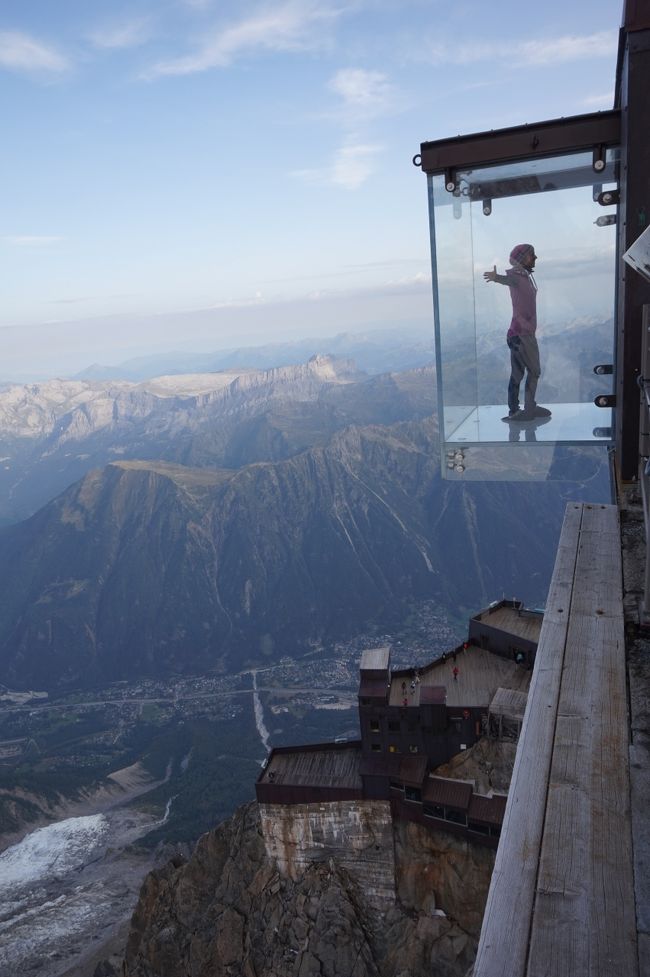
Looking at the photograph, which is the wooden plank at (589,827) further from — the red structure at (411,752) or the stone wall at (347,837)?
the stone wall at (347,837)

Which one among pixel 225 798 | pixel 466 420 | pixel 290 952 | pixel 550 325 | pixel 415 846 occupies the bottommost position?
pixel 225 798

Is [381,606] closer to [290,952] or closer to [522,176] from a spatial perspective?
[290,952]

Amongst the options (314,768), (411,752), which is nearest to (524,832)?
(411,752)

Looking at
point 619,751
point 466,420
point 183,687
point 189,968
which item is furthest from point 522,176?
point 183,687

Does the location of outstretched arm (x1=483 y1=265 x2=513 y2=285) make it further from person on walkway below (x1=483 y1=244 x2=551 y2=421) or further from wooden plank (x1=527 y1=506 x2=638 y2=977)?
wooden plank (x1=527 y1=506 x2=638 y2=977)

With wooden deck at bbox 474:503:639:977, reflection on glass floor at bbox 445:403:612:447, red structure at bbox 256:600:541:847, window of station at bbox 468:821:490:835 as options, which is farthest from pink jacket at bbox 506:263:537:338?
window of station at bbox 468:821:490:835

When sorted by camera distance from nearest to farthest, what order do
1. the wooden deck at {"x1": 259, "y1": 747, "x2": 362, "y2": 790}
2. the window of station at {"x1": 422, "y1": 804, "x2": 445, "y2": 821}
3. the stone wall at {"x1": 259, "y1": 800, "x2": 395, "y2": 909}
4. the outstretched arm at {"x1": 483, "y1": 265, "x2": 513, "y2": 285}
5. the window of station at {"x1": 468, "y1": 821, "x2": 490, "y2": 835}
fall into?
the outstretched arm at {"x1": 483, "y1": 265, "x2": 513, "y2": 285}
the window of station at {"x1": 468, "y1": 821, "x2": 490, "y2": 835}
the window of station at {"x1": 422, "y1": 804, "x2": 445, "y2": 821}
the stone wall at {"x1": 259, "y1": 800, "x2": 395, "y2": 909}
the wooden deck at {"x1": 259, "y1": 747, "x2": 362, "y2": 790}
